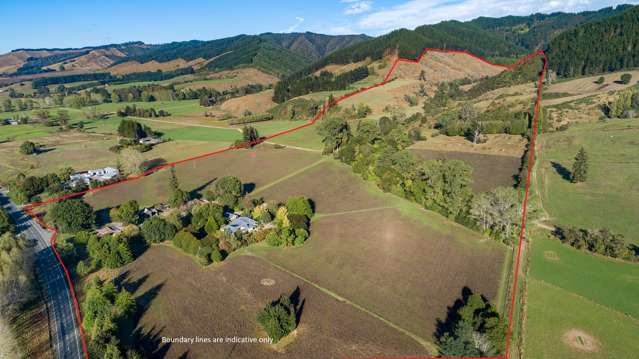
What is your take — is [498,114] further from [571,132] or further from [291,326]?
[291,326]

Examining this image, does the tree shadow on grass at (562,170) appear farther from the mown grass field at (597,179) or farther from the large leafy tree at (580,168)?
the large leafy tree at (580,168)

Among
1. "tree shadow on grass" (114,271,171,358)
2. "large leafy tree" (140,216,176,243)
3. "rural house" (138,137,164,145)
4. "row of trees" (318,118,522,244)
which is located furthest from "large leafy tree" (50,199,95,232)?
"rural house" (138,137,164,145)

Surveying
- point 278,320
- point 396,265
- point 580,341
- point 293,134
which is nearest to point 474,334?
point 580,341

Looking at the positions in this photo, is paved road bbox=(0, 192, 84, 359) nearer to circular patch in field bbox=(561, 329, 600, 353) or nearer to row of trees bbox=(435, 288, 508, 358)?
row of trees bbox=(435, 288, 508, 358)

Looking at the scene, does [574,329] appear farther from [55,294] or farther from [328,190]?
[55,294]

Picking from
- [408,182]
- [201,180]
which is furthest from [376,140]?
[201,180]
